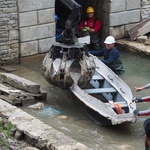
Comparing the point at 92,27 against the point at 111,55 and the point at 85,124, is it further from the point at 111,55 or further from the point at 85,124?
the point at 85,124

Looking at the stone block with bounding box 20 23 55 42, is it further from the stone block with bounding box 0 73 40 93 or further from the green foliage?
the green foliage

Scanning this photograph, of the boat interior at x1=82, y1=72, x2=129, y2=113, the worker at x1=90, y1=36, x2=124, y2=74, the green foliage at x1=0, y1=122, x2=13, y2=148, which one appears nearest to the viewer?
the green foliage at x1=0, y1=122, x2=13, y2=148

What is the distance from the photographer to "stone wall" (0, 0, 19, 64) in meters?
11.8

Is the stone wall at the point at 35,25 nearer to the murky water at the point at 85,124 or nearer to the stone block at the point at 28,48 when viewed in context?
the stone block at the point at 28,48

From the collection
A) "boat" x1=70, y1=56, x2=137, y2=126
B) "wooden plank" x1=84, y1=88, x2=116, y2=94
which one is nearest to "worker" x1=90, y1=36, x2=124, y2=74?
"boat" x1=70, y1=56, x2=137, y2=126

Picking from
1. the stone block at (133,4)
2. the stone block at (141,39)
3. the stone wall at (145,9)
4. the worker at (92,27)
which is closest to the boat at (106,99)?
the worker at (92,27)

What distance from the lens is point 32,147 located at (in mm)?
7277

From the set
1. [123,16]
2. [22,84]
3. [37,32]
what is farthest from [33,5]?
[22,84]

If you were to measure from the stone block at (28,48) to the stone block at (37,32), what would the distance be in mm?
101

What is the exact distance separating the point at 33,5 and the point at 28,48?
105cm

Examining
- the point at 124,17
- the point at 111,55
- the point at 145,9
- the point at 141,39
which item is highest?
the point at 145,9

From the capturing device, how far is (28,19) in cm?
1228

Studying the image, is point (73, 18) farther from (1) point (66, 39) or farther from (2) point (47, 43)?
(2) point (47, 43)

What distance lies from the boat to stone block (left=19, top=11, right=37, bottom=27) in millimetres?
2419
